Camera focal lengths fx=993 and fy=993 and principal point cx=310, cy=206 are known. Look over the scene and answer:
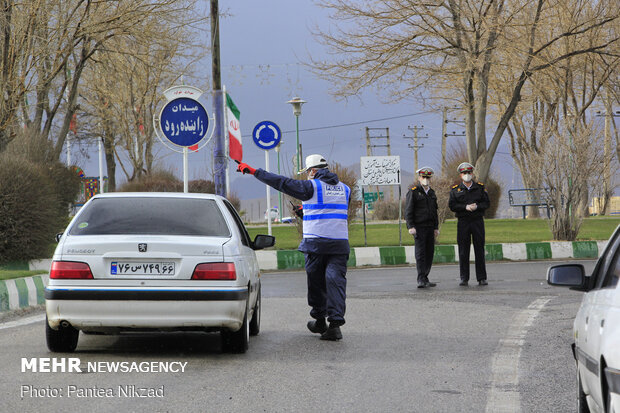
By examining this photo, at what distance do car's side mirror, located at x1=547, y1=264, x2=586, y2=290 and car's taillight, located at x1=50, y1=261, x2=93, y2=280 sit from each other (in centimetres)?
410

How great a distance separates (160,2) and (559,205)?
1149 centimetres

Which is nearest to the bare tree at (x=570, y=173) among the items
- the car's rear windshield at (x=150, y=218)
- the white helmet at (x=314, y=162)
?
the white helmet at (x=314, y=162)

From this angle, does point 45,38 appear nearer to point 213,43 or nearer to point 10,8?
point 10,8

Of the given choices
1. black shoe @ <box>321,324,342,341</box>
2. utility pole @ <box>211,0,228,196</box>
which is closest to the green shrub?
utility pole @ <box>211,0,228,196</box>

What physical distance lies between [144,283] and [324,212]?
2258mm

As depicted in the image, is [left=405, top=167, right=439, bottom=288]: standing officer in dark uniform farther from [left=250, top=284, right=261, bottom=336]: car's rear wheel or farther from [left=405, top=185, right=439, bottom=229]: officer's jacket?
[left=250, top=284, right=261, bottom=336]: car's rear wheel

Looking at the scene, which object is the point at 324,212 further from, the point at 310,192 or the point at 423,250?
the point at 423,250

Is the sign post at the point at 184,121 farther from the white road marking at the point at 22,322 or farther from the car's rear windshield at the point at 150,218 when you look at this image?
the car's rear windshield at the point at 150,218

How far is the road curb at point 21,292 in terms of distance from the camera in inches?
490

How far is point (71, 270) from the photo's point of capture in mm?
7961

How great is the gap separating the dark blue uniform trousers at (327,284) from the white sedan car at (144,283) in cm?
123

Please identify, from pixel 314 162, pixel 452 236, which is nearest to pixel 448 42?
pixel 452 236

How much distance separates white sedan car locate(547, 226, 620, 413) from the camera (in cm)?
380

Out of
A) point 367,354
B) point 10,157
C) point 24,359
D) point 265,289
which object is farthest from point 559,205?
point 24,359
